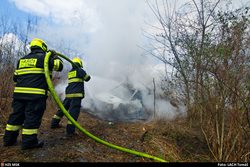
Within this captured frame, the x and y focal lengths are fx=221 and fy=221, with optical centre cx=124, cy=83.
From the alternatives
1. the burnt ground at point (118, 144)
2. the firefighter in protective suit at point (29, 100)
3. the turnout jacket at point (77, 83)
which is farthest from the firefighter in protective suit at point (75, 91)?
the firefighter in protective suit at point (29, 100)

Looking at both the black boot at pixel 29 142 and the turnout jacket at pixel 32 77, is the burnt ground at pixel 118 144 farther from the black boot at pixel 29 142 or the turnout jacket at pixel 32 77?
the turnout jacket at pixel 32 77

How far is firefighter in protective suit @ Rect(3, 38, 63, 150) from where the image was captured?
149 inches

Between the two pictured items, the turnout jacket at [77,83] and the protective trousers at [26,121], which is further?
the turnout jacket at [77,83]

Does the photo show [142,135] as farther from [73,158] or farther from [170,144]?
[73,158]

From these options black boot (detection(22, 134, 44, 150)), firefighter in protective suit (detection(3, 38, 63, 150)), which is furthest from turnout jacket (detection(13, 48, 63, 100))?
black boot (detection(22, 134, 44, 150))

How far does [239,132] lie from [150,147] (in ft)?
5.95

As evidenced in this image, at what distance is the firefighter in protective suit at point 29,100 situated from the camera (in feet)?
12.4

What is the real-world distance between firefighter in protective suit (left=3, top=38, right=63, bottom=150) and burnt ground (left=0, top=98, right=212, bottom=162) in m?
0.23

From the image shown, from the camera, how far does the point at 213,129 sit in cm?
460

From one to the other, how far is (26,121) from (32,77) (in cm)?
77

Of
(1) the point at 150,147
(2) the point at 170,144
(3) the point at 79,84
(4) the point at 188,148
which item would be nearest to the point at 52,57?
(3) the point at 79,84

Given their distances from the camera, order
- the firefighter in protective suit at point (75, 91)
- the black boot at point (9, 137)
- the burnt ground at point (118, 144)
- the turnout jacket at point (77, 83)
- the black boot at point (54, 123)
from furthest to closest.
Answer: the black boot at point (54, 123) < the turnout jacket at point (77, 83) < the firefighter in protective suit at point (75, 91) < the black boot at point (9, 137) < the burnt ground at point (118, 144)

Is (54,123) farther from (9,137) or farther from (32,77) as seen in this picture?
(32,77)

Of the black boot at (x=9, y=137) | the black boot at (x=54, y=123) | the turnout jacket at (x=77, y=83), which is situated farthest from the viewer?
the black boot at (x=54, y=123)
